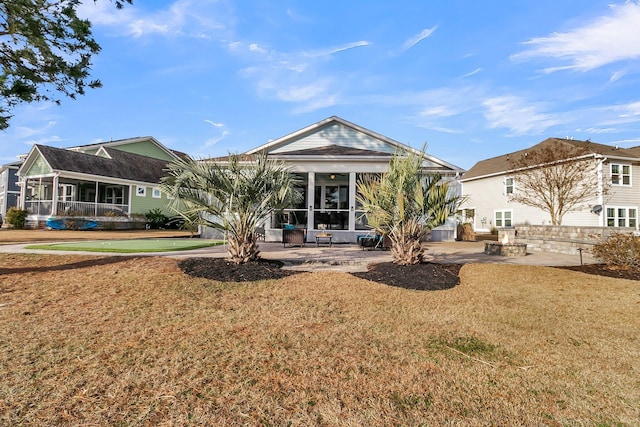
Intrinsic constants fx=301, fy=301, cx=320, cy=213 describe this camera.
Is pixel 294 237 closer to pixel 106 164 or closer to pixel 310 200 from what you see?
pixel 310 200

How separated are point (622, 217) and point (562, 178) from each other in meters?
6.42

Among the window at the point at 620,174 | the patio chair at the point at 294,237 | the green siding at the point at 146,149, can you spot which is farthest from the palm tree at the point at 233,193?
the green siding at the point at 146,149

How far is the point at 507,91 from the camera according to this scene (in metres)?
13.6

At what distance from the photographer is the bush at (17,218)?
67.4 ft

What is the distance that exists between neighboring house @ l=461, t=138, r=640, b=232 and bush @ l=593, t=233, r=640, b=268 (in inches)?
337

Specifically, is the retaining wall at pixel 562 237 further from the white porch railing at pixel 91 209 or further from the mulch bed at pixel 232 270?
the white porch railing at pixel 91 209

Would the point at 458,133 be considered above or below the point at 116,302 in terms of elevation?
above

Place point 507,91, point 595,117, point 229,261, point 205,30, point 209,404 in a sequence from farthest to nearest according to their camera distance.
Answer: point 595,117 < point 507,91 < point 205,30 < point 229,261 < point 209,404

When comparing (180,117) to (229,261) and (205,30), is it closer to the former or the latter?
(205,30)

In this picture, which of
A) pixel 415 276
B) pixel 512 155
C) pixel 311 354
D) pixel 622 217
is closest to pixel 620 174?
pixel 622 217

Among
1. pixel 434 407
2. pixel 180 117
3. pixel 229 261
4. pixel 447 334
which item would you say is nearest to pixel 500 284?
pixel 447 334

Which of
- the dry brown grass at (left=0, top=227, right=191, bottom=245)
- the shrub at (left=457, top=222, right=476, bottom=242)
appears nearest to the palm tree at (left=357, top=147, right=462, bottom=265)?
the shrub at (left=457, top=222, right=476, bottom=242)

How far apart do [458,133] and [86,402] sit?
1796 centimetres

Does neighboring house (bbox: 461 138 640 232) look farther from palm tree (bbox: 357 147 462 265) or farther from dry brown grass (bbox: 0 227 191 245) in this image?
dry brown grass (bbox: 0 227 191 245)
